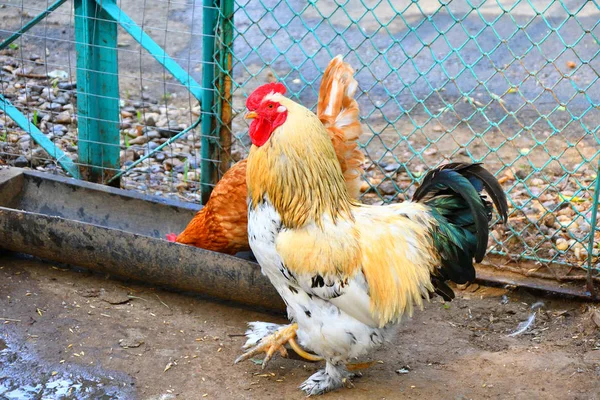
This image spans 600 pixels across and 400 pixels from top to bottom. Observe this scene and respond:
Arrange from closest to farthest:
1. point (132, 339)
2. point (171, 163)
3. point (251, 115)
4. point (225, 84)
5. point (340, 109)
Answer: point (251, 115) → point (132, 339) → point (340, 109) → point (225, 84) → point (171, 163)

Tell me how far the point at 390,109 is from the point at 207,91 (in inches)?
96.0

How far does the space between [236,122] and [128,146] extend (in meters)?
1.06

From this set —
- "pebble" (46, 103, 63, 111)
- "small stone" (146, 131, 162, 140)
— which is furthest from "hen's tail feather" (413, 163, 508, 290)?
"pebble" (46, 103, 63, 111)

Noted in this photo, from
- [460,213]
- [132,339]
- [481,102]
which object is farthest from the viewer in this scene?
[481,102]

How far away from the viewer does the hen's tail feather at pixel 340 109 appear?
4285mm

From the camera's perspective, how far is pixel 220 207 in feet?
14.6

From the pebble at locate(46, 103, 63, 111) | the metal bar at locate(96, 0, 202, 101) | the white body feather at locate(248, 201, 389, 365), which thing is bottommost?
the white body feather at locate(248, 201, 389, 365)

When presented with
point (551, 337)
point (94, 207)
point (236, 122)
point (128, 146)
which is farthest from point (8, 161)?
point (551, 337)

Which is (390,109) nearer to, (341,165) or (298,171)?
(341,165)

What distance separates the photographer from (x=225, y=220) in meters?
4.44

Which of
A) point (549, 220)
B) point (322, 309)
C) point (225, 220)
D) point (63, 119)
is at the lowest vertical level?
point (322, 309)

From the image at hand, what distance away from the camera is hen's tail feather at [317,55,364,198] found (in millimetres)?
4285

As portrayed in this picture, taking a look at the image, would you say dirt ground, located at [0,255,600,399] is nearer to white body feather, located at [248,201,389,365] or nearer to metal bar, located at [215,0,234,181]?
white body feather, located at [248,201,389,365]

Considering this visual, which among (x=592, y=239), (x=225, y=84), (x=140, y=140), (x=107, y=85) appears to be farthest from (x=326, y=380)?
(x=140, y=140)
